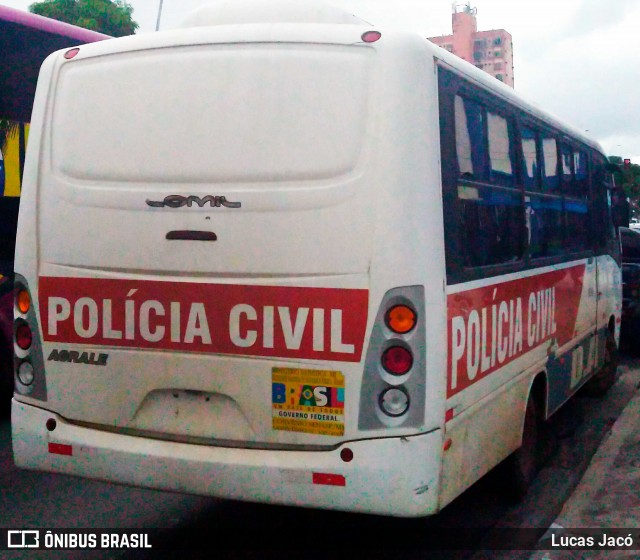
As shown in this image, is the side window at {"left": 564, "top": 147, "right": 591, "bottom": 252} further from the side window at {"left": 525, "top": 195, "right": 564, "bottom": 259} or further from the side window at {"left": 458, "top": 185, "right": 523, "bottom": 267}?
the side window at {"left": 458, "top": 185, "right": 523, "bottom": 267}

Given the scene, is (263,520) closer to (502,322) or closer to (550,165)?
(502,322)

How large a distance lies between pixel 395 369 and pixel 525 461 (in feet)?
7.92

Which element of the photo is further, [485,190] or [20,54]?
[20,54]

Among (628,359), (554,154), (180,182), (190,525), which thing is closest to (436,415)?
(180,182)

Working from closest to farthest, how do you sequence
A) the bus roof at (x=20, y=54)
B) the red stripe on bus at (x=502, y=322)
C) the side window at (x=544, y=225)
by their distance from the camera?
the red stripe on bus at (x=502, y=322) → the side window at (x=544, y=225) → the bus roof at (x=20, y=54)

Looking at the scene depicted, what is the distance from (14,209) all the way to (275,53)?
454cm

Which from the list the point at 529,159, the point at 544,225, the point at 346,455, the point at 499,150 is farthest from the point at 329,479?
the point at 544,225

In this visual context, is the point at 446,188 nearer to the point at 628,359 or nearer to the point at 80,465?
the point at 80,465

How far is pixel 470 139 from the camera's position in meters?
4.94

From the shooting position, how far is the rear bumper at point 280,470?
13.6 feet

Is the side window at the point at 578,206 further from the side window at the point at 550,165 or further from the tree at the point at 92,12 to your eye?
the tree at the point at 92,12

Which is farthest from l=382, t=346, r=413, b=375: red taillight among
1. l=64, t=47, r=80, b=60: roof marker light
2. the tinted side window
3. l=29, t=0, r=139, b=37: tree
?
l=29, t=0, r=139, b=37: tree

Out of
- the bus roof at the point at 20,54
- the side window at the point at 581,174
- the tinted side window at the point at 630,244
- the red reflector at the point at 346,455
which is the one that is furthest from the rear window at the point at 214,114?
the tinted side window at the point at 630,244

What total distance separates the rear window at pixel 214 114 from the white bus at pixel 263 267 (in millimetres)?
11
